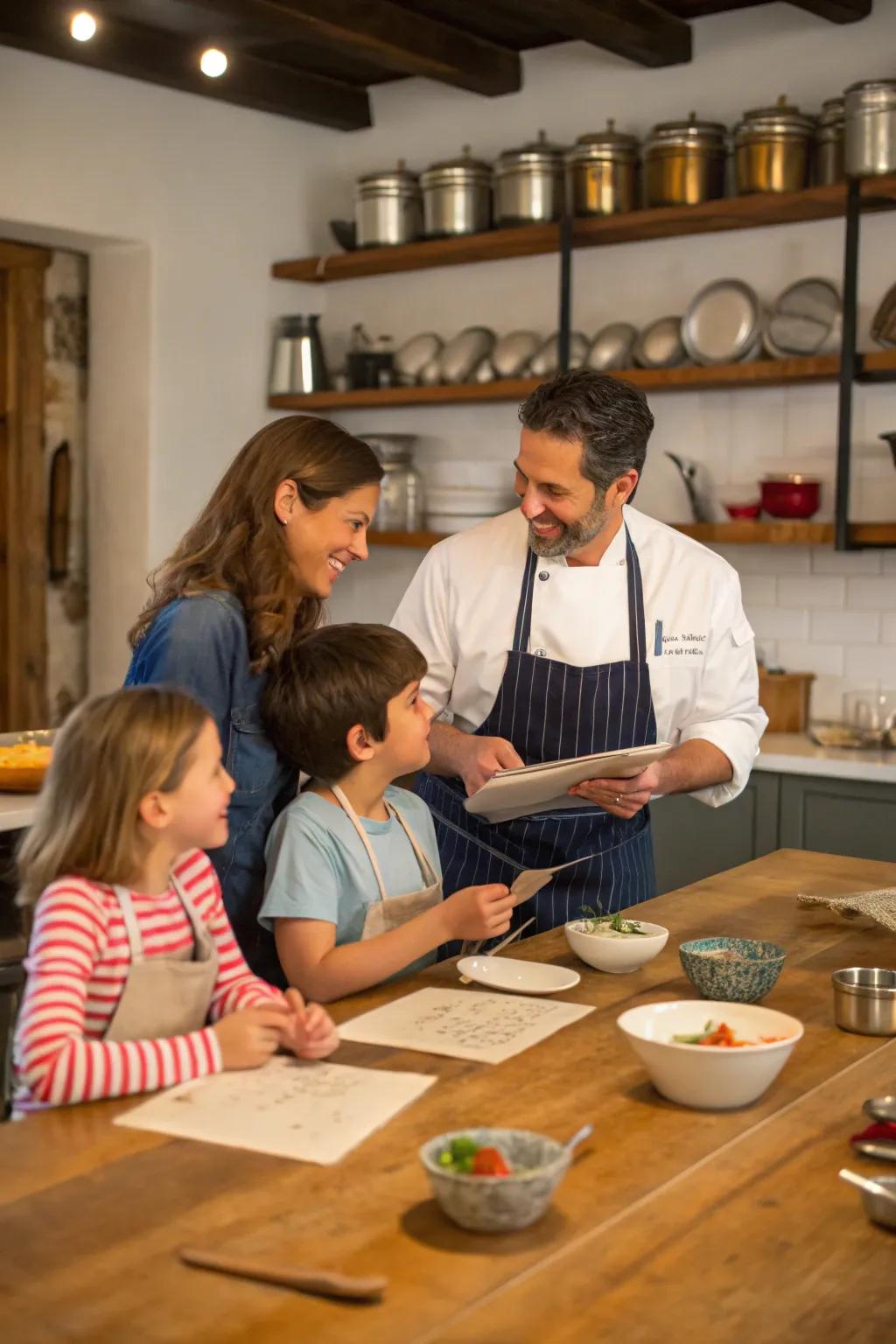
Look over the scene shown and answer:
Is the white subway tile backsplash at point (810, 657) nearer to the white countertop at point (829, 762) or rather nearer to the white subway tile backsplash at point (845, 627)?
the white subway tile backsplash at point (845, 627)

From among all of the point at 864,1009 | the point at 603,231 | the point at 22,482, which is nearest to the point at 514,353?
the point at 603,231

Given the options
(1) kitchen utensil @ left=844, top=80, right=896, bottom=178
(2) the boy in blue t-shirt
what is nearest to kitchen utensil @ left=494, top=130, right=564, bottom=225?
(1) kitchen utensil @ left=844, top=80, right=896, bottom=178

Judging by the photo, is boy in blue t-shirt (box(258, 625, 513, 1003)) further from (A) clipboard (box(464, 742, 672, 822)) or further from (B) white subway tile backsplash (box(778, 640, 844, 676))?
(B) white subway tile backsplash (box(778, 640, 844, 676))

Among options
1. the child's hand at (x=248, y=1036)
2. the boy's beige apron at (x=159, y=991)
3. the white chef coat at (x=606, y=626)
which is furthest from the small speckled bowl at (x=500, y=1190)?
the white chef coat at (x=606, y=626)

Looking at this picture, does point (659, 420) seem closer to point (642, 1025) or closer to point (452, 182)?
point (452, 182)

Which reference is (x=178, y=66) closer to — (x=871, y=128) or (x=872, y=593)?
(x=871, y=128)

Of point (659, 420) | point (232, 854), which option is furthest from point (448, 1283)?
point (659, 420)

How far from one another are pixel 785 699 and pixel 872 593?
1.39 feet

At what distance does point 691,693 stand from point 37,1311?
77.7 inches

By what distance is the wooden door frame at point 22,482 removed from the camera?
5336 mm

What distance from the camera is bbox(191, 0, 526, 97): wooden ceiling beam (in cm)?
443

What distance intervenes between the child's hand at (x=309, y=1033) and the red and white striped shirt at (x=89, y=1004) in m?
0.09

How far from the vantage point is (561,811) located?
283 cm

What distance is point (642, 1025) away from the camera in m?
1.77
